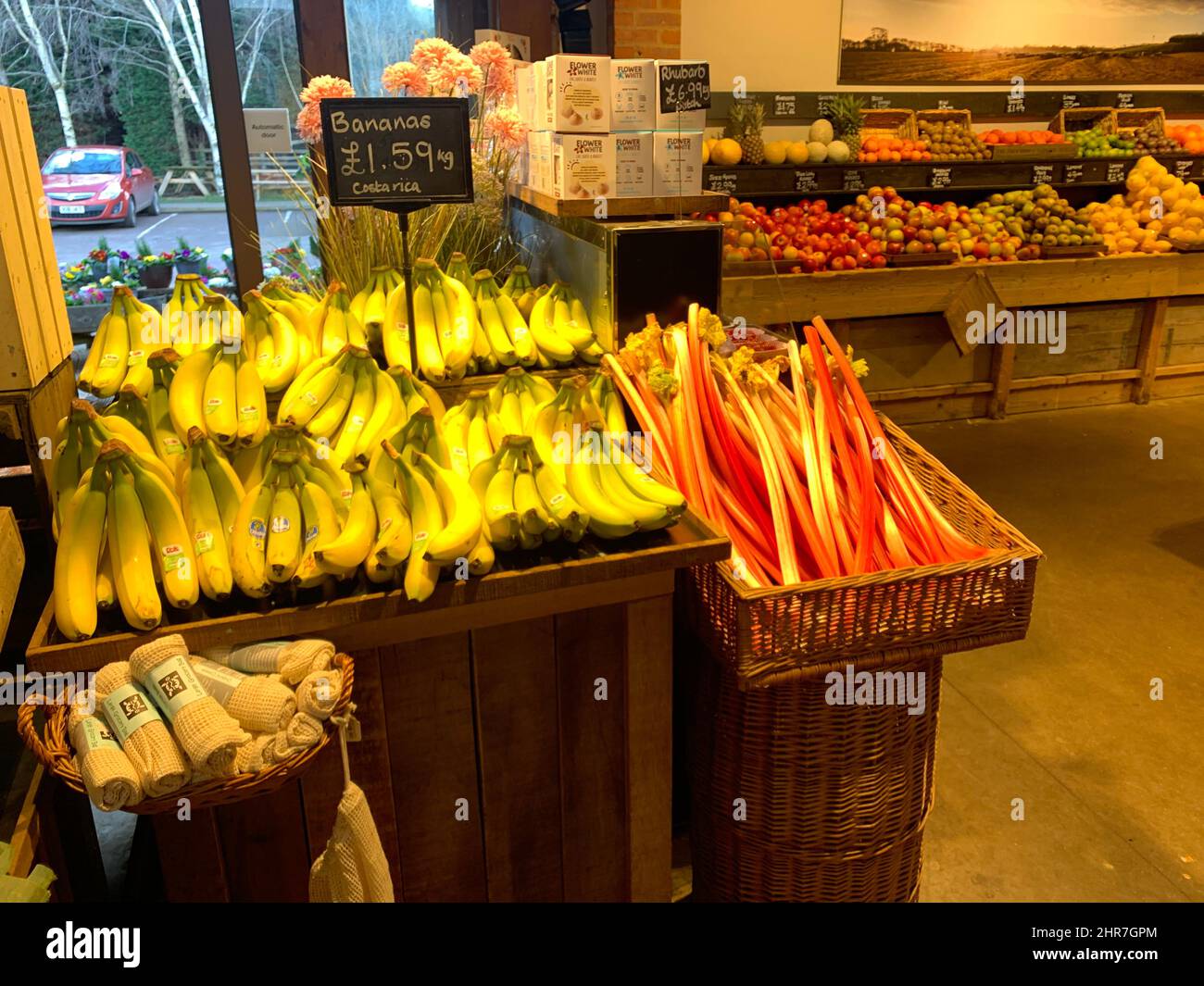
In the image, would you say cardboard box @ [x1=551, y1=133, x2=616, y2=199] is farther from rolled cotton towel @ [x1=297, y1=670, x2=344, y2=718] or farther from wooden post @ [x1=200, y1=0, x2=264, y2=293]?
wooden post @ [x1=200, y1=0, x2=264, y2=293]

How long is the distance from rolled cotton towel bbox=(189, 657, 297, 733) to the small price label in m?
4.54

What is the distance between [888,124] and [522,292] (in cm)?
419

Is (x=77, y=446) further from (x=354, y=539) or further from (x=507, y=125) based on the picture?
(x=507, y=125)

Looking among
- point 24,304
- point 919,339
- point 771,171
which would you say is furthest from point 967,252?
point 24,304

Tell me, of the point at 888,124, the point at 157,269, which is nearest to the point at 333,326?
the point at 157,269

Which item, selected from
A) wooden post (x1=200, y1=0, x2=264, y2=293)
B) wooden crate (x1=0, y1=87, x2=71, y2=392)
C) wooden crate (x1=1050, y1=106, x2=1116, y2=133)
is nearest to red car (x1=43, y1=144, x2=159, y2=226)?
wooden post (x1=200, y1=0, x2=264, y2=293)

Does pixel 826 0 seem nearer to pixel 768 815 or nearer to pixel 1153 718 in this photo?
pixel 1153 718

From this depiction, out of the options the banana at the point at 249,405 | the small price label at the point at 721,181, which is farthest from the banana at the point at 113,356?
the small price label at the point at 721,181

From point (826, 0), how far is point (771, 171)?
1.26 metres

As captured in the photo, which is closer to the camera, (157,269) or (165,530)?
(165,530)

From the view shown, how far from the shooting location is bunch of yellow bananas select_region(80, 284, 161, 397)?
215 centimetres

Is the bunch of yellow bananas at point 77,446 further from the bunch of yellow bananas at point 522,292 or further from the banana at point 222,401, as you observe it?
the bunch of yellow bananas at point 522,292

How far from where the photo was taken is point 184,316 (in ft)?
7.34

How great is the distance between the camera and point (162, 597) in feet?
4.81
